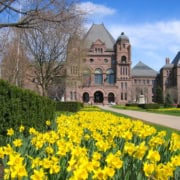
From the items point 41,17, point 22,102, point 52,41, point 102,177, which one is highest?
point 52,41

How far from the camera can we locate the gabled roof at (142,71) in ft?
383

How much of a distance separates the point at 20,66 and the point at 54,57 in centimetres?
369

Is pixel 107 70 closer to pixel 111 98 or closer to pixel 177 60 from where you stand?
pixel 111 98

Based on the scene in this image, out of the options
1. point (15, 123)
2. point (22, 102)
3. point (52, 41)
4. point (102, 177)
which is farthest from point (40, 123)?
point (52, 41)

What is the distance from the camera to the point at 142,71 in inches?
4660

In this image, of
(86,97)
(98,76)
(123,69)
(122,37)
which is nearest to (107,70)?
(98,76)

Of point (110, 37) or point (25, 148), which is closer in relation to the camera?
point (25, 148)

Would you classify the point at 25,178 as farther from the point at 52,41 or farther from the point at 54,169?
the point at 52,41

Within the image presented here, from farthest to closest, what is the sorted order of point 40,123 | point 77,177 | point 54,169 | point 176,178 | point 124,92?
point 124,92
point 40,123
point 176,178
point 54,169
point 77,177

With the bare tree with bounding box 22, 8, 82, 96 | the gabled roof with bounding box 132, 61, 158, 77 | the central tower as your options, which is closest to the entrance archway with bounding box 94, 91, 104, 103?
the central tower

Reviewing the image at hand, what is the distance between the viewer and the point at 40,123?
10422 mm

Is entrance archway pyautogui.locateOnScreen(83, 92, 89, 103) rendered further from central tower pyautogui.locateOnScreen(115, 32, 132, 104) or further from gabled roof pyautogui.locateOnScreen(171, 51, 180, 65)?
gabled roof pyautogui.locateOnScreen(171, 51, 180, 65)

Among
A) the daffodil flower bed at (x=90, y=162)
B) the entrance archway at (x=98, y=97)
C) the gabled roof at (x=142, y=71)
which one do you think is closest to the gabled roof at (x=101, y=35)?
the entrance archway at (x=98, y=97)

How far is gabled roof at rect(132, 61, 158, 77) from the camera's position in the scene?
117 m
